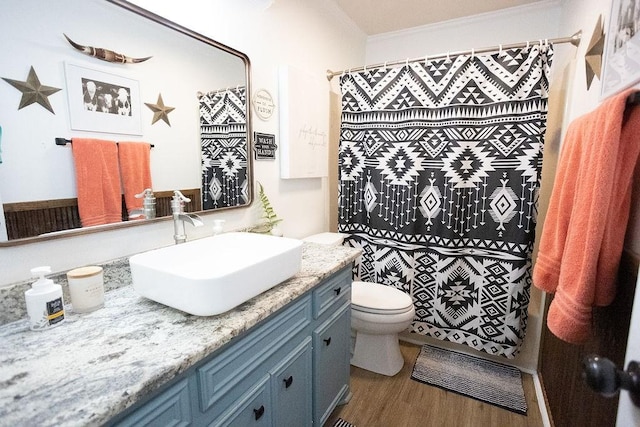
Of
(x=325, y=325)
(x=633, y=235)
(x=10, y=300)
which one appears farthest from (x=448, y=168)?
(x=10, y=300)

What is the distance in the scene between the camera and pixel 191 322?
81 centimetres

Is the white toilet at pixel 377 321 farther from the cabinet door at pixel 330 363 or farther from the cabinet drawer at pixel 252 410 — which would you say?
the cabinet drawer at pixel 252 410

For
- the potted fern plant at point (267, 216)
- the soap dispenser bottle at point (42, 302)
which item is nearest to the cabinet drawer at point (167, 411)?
the soap dispenser bottle at point (42, 302)

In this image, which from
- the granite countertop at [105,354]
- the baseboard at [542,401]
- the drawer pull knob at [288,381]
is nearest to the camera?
the granite countertop at [105,354]

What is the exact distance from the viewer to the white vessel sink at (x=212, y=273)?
0.79 meters

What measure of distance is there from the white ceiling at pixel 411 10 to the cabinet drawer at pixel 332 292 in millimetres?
1749

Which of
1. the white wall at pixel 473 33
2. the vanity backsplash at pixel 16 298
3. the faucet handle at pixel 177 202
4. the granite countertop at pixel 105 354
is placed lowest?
the granite countertop at pixel 105 354

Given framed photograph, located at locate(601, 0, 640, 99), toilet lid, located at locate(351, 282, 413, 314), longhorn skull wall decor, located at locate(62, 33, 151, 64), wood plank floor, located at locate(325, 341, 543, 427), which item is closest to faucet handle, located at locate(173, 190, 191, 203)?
longhorn skull wall decor, located at locate(62, 33, 151, 64)

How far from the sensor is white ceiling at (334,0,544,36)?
1.93 metres

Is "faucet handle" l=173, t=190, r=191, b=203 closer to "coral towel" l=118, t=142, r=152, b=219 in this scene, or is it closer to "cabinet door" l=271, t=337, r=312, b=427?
"coral towel" l=118, t=142, r=152, b=219

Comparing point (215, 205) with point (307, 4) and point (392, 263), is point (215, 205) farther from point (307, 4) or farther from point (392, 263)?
point (307, 4)

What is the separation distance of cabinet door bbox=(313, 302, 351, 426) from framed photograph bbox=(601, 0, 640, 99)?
1.26 meters

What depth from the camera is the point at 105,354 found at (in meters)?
0.67

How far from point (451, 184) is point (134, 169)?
164 cm
